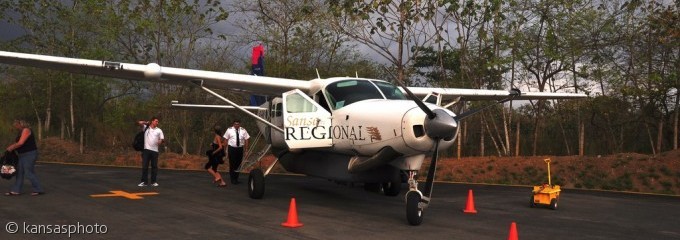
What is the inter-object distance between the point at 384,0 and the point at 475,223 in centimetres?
1085

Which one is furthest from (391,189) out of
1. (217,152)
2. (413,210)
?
(217,152)

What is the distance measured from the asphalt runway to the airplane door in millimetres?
1160

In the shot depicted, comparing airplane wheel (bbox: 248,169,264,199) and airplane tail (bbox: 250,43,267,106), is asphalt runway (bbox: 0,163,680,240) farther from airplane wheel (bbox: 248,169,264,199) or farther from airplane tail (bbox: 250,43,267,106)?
airplane tail (bbox: 250,43,267,106)

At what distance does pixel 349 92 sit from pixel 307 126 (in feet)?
3.20

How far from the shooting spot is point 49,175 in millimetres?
14930

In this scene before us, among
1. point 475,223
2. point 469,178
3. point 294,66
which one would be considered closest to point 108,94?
point 294,66

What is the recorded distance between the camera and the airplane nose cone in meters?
6.75

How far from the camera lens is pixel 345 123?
8664mm

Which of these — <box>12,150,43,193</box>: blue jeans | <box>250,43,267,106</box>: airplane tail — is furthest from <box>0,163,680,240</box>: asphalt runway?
<box>250,43,267,106</box>: airplane tail

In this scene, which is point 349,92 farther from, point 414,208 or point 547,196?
point 547,196

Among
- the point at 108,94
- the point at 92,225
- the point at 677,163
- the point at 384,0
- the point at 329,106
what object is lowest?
the point at 92,225

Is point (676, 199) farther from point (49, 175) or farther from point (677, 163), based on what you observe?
point (49, 175)

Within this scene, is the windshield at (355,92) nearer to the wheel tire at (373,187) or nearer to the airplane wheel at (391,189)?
the airplane wheel at (391,189)

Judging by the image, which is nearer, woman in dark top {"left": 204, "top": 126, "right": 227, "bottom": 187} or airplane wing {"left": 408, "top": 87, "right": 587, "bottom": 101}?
airplane wing {"left": 408, "top": 87, "right": 587, "bottom": 101}
